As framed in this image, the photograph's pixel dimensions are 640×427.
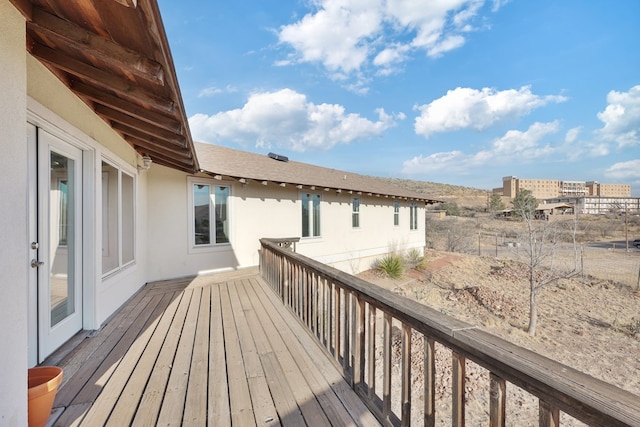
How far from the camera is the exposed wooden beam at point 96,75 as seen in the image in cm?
217

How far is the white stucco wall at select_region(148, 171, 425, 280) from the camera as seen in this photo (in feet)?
19.8

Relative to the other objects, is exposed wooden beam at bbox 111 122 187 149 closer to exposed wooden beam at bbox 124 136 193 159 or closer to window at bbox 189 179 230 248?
exposed wooden beam at bbox 124 136 193 159

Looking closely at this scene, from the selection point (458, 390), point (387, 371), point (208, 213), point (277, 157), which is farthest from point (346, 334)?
point (277, 157)

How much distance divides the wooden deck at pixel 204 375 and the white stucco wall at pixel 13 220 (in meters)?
0.61

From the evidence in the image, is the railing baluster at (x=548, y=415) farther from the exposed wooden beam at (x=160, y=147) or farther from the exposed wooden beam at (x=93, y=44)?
the exposed wooden beam at (x=160, y=147)

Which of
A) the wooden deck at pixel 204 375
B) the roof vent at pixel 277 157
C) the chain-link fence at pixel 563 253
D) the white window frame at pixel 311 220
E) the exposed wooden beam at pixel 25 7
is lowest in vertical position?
the chain-link fence at pixel 563 253

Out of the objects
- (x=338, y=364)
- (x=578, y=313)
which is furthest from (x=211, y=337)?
(x=578, y=313)

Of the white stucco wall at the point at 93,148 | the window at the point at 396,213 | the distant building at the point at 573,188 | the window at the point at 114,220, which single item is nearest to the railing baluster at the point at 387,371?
the white stucco wall at the point at 93,148

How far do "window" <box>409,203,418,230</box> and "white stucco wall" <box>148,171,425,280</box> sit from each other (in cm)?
176

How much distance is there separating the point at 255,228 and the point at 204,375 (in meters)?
5.41

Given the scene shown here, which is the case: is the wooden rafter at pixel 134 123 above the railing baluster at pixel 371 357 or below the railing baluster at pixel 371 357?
above

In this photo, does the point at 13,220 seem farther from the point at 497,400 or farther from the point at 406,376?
the point at 497,400

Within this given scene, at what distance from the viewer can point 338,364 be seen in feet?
8.01

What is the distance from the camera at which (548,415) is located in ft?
2.89
